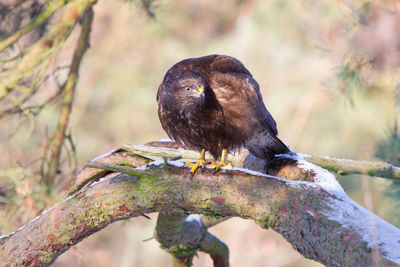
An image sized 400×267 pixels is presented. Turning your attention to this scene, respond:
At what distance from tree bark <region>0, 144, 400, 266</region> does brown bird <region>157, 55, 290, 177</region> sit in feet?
1.66

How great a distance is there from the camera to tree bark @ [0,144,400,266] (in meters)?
1.65

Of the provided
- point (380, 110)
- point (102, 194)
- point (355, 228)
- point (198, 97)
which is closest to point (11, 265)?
point (102, 194)

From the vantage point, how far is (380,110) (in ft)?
27.8

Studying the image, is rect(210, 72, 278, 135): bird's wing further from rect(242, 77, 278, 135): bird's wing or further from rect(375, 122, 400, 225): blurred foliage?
rect(375, 122, 400, 225): blurred foliage

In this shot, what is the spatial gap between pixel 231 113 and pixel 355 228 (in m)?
1.14

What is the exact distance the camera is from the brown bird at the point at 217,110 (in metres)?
2.60

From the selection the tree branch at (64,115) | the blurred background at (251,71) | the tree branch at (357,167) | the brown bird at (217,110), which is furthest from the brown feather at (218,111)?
the blurred background at (251,71)

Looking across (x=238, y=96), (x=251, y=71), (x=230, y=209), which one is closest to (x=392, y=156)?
(x=238, y=96)

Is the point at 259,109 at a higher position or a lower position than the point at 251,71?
lower

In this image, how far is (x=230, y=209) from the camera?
190 centimetres

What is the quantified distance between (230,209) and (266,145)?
0.74 metres

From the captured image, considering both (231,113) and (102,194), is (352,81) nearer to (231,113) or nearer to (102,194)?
(231,113)

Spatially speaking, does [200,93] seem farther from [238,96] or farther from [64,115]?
[64,115]

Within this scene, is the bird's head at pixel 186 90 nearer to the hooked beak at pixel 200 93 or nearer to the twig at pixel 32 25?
the hooked beak at pixel 200 93
